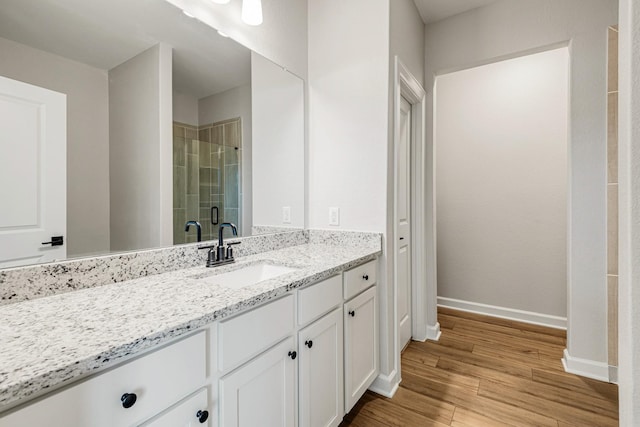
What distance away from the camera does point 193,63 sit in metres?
1.46

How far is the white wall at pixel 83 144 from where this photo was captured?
39.1 inches

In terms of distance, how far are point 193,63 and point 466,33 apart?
2.23 meters

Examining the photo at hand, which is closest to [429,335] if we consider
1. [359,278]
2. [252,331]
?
[359,278]

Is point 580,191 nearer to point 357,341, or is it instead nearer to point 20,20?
point 357,341

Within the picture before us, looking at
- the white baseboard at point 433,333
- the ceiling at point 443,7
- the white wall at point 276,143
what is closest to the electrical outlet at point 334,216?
the white wall at point 276,143

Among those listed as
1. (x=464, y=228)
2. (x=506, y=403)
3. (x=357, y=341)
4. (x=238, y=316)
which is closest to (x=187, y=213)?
(x=238, y=316)

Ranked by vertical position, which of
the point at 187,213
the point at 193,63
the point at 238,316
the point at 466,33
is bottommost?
the point at 238,316

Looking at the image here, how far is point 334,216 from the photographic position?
2.01 meters

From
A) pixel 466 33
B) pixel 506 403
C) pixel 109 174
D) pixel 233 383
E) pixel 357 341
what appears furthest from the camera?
pixel 466 33

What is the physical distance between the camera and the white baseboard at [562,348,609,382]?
2.02 m

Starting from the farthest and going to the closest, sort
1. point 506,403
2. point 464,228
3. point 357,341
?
point 464,228 < point 506,403 < point 357,341

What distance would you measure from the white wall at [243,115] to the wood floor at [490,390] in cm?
134

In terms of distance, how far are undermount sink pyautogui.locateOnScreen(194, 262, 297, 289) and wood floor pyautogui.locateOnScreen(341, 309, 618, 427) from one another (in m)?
0.93

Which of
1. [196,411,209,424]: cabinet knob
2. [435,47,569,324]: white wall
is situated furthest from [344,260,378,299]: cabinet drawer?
[435,47,569,324]: white wall
